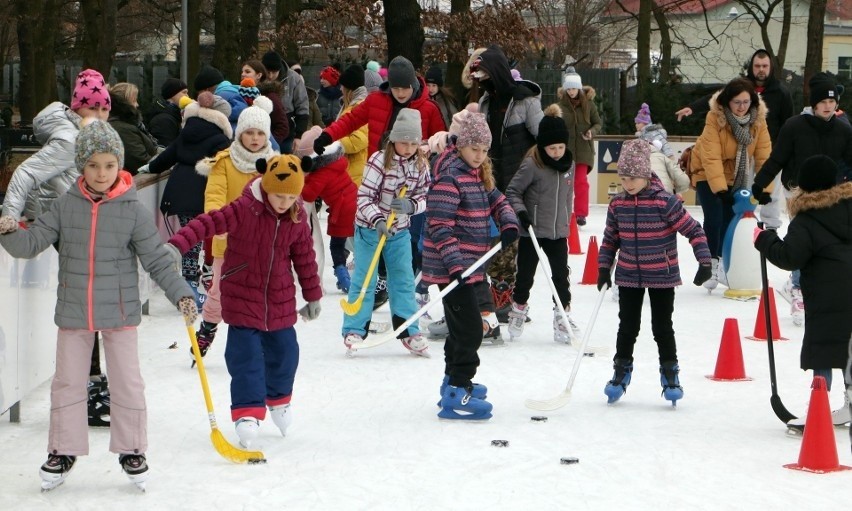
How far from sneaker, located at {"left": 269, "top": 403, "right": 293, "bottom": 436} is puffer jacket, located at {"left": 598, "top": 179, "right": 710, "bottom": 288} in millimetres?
2000

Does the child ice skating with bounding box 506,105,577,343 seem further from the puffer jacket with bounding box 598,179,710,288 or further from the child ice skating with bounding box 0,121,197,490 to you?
the child ice skating with bounding box 0,121,197,490

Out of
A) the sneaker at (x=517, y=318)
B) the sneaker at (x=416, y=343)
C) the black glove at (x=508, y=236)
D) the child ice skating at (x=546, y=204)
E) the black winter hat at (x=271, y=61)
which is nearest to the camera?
the black glove at (x=508, y=236)

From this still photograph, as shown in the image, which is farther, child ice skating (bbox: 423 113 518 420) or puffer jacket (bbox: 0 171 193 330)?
child ice skating (bbox: 423 113 518 420)

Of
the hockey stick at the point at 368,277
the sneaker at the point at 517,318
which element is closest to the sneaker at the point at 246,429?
the hockey stick at the point at 368,277

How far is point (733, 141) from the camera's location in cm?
1186

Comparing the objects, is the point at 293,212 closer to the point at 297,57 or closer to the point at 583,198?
the point at 583,198

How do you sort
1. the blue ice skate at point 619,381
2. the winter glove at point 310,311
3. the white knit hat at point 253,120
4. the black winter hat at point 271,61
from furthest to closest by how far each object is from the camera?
the black winter hat at point 271,61, the white knit hat at point 253,120, the blue ice skate at point 619,381, the winter glove at point 310,311

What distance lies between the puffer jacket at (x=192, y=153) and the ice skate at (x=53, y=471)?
457cm

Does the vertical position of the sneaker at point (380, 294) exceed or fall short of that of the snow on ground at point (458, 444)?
it exceeds it

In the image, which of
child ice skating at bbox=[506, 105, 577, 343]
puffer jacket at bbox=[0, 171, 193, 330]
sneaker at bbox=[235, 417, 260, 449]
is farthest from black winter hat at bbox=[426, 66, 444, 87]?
puffer jacket at bbox=[0, 171, 193, 330]

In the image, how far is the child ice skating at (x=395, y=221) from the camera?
8.67 m

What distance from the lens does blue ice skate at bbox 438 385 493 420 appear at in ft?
23.4

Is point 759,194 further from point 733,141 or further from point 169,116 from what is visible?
point 169,116

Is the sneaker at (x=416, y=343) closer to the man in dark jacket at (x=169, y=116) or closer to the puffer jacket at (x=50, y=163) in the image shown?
the puffer jacket at (x=50, y=163)
